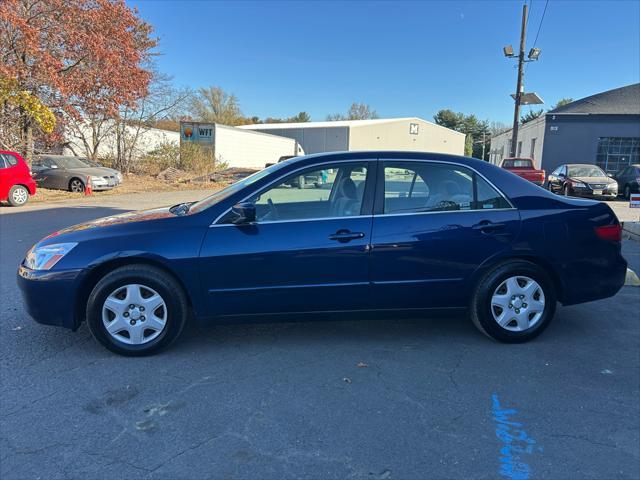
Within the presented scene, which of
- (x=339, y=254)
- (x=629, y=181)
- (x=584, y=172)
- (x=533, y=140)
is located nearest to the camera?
(x=339, y=254)

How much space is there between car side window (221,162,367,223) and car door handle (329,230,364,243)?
172mm

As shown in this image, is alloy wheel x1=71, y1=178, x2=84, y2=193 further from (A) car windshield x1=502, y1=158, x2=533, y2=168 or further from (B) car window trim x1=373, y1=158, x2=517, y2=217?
(A) car windshield x1=502, y1=158, x2=533, y2=168

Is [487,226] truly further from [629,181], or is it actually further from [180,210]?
[629,181]

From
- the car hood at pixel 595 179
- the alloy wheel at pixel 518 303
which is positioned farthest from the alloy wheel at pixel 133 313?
the car hood at pixel 595 179

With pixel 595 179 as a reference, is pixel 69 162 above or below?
below

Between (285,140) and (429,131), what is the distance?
76.0ft

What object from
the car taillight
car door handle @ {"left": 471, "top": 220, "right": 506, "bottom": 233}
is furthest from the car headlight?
the car taillight

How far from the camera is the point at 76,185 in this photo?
57.9 ft

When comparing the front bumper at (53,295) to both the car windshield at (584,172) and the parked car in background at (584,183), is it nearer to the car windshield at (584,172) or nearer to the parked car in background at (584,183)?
the parked car in background at (584,183)

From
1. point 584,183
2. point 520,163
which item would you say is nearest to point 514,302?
point 584,183

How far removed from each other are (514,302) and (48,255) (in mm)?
3806

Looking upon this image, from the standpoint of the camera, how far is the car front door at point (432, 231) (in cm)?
384

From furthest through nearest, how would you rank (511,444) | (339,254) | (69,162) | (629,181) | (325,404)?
(69,162) → (629,181) → (339,254) → (325,404) → (511,444)

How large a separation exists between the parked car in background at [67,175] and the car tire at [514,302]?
16.7 metres
